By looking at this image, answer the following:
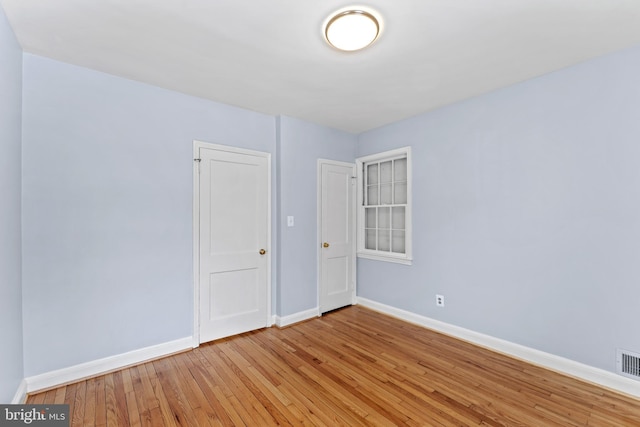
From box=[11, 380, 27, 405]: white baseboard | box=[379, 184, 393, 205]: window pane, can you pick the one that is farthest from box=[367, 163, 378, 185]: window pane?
box=[11, 380, 27, 405]: white baseboard

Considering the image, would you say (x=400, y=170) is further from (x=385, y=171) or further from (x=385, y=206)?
(x=385, y=206)

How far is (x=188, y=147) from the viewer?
2.90 meters

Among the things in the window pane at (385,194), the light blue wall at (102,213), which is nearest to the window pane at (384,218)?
the window pane at (385,194)

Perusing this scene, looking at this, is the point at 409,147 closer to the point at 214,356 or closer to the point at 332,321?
the point at 332,321

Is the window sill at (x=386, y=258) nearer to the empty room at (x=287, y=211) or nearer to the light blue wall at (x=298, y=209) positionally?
the empty room at (x=287, y=211)

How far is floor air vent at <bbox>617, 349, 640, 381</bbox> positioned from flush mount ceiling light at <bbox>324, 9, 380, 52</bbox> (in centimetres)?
301

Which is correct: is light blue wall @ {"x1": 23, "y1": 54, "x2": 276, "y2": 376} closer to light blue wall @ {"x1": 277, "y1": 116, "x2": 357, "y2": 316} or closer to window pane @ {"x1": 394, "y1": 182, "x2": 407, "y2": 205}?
light blue wall @ {"x1": 277, "y1": 116, "x2": 357, "y2": 316}

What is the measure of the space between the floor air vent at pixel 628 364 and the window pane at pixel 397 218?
2209 millimetres

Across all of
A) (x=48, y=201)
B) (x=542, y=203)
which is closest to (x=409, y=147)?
(x=542, y=203)

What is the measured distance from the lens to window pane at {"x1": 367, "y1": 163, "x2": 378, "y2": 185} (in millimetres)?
4148

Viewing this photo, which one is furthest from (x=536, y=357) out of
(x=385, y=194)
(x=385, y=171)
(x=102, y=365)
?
(x=102, y=365)

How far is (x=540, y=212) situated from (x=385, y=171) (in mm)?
1907

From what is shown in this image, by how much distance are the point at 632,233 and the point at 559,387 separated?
1310mm

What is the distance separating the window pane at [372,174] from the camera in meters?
4.15
